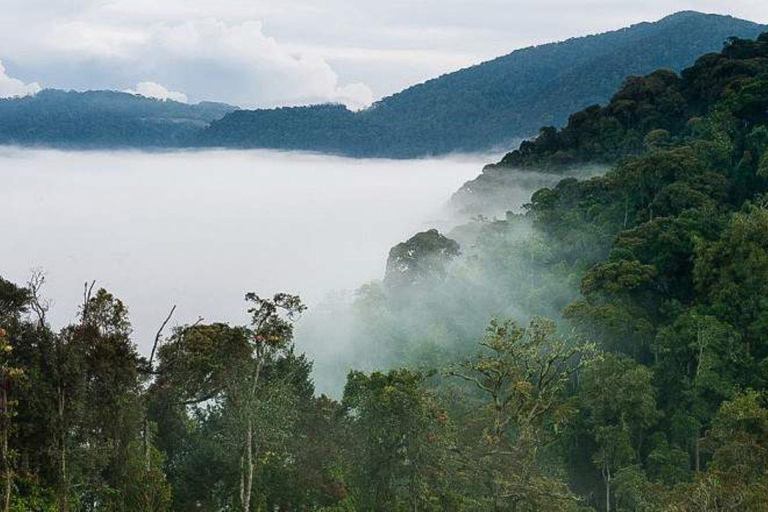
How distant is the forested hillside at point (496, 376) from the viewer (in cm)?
1917

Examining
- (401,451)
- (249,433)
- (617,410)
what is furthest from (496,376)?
(617,410)

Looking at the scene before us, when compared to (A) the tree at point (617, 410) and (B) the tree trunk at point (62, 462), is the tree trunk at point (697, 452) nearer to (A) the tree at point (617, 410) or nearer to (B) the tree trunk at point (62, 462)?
(A) the tree at point (617, 410)

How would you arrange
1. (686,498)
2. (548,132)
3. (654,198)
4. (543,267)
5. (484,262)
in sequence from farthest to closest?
(548,132) → (484,262) → (543,267) → (654,198) → (686,498)

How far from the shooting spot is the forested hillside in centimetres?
1917

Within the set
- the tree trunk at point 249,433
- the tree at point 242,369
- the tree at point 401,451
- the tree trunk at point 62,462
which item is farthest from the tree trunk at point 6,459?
the tree at point 401,451

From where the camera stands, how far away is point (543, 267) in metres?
57.4

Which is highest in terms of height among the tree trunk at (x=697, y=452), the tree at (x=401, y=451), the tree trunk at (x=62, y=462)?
the tree trunk at (x=62, y=462)

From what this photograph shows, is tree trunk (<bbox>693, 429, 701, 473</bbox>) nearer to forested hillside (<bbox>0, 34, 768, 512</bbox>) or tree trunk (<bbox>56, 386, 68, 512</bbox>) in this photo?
forested hillside (<bbox>0, 34, 768, 512</bbox>)

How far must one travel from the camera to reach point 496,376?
72.7 feet

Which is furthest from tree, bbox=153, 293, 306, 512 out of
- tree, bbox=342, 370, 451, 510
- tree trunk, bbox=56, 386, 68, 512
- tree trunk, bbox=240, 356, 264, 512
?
tree trunk, bbox=56, 386, 68, 512

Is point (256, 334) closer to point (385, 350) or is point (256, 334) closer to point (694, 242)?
point (694, 242)

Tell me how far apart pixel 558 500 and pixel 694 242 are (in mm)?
24792

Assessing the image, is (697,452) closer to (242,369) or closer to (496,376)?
(496,376)

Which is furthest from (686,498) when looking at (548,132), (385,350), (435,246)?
(548,132)
